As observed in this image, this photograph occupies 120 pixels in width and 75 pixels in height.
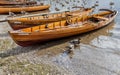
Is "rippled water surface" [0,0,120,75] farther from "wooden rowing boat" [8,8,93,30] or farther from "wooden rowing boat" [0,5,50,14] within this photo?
"wooden rowing boat" [0,5,50,14]

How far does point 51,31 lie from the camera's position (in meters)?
14.3

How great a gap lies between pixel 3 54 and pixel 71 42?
472 centimetres

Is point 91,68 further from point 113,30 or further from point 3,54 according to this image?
point 113,30

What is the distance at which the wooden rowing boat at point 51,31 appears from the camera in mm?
13036

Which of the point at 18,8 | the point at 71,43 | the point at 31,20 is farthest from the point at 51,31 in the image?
the point at 18,8

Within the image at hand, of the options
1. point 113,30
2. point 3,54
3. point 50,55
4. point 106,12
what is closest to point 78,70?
point 50,55

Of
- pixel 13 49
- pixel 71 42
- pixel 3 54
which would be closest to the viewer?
pixel 3 54

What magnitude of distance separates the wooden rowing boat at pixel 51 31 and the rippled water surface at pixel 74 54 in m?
0.51

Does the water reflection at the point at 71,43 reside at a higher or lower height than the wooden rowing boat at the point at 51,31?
lower

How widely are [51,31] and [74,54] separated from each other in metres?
2.31

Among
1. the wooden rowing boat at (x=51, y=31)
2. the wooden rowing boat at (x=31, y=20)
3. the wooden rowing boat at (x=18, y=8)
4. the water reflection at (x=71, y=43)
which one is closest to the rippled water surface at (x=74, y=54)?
the water reflection at (x=71, y=43)

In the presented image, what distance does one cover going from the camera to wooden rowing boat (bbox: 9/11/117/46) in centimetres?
1304

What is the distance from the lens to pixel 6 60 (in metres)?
11.8

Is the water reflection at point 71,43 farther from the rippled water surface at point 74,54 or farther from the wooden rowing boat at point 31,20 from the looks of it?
the wooden rowing boat at point 31,20
